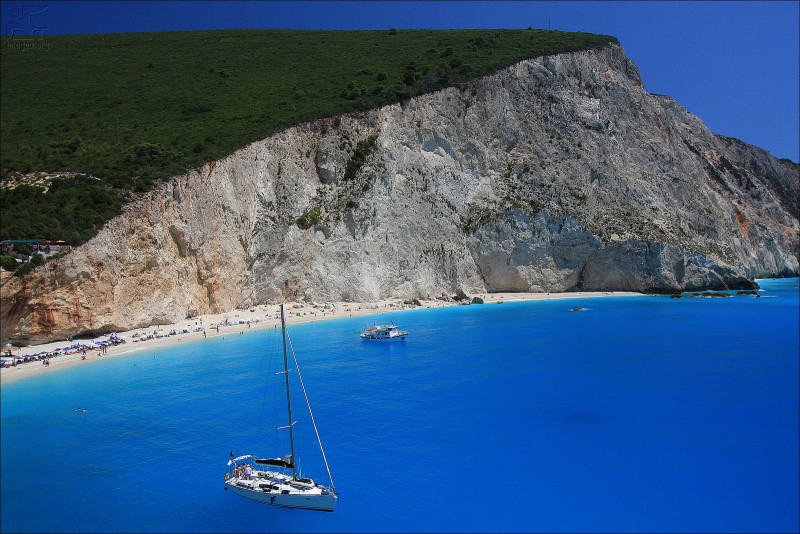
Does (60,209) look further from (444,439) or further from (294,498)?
(444,439)

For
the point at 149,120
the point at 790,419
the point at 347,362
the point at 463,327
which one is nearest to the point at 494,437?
the point at 790,419

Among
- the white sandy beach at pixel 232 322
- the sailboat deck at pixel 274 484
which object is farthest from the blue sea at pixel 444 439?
the white sandy beach at pixel 232 322

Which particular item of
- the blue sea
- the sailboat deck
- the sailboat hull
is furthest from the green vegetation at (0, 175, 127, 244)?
the sailboat hull

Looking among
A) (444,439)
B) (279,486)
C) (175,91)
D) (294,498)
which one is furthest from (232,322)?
(175,91)

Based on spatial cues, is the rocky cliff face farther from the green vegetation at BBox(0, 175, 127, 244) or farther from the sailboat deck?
the sailboat deck

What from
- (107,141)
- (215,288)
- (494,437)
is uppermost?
(107,141)

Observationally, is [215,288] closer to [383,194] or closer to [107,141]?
[107,141]

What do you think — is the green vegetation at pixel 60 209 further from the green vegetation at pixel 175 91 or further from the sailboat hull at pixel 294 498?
the sailboat hull at pixel 294 498

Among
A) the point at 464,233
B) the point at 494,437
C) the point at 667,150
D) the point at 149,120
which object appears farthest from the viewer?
the point at 667,150
